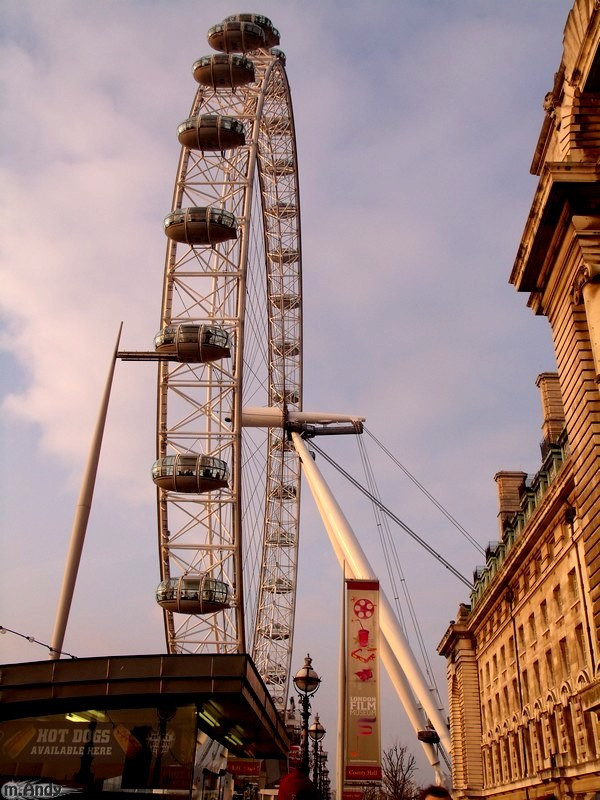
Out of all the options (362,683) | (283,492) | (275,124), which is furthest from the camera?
(283,492)

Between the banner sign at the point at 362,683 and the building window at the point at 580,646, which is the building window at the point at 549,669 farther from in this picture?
the banner sign at the point at 362,683

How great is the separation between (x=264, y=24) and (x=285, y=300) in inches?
797

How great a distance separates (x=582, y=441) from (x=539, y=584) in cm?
1645

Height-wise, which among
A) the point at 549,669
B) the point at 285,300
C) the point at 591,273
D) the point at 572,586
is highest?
the point at 285,300

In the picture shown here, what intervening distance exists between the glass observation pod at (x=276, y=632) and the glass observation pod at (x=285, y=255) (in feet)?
99.9

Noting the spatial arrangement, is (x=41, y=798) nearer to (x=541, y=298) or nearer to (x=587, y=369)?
(x=587, y=369)

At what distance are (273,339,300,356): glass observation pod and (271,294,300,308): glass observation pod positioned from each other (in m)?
2.96

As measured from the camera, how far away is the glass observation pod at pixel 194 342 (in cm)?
4769

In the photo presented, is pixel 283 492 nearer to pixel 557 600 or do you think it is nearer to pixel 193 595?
pixel 193 595

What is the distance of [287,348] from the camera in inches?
2803

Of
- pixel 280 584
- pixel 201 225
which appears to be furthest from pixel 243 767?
pixel 280 584

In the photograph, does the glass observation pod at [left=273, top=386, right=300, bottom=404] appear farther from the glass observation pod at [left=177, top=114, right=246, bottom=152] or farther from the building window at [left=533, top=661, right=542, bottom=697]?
the building window at [left=533, top=661, right=542, bottom=697]

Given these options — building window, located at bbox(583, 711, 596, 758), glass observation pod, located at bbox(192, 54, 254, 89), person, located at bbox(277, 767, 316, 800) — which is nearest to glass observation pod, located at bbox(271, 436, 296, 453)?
glass observation pod, located at bbox(192, 54, 254, 89)

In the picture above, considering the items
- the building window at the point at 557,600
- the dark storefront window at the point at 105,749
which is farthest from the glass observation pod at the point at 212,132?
the dark storefront window at the point at 105,749
